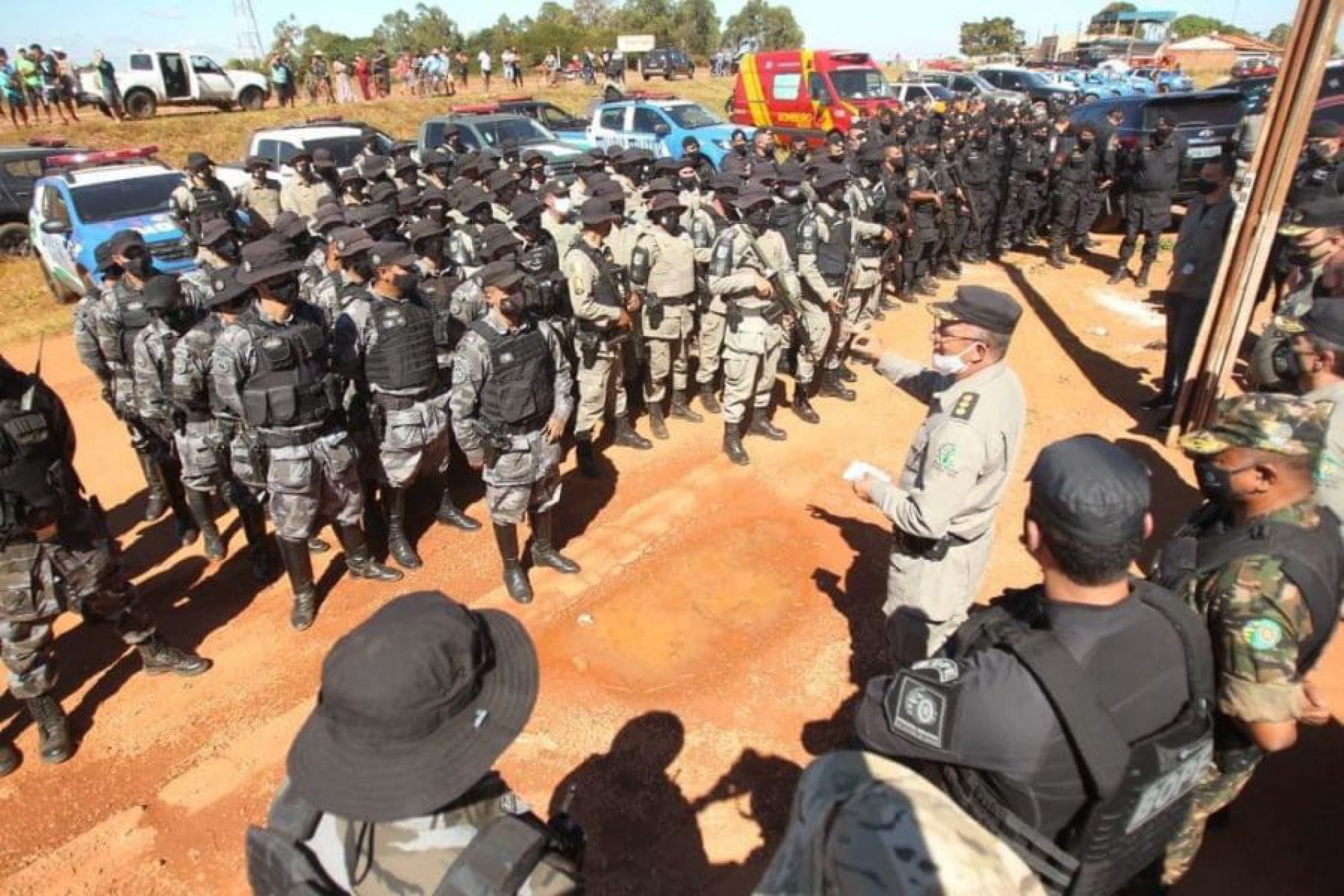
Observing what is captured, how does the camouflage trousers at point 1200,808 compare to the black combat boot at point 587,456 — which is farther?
the black combat boot at point 587,456

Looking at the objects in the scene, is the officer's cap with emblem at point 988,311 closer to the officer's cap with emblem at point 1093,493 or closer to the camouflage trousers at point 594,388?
the officer's cap with emblem at point 1093,493

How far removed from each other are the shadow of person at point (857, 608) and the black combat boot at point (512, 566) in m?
1.85

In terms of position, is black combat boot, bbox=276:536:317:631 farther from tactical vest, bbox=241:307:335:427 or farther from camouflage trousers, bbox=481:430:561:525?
camouflage trousers, bbox=481:430:561:525

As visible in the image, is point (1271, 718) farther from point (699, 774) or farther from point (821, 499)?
point (821, 499)

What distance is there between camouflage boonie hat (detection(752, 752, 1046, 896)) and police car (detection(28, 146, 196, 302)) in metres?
9.68

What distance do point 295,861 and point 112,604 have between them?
126 inches

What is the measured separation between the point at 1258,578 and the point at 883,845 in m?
1.55

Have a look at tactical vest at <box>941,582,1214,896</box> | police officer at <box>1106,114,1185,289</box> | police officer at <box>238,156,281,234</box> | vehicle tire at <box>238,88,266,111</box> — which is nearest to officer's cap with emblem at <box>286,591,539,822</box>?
→ tactical vest at <box>941,582,1214,896</box>

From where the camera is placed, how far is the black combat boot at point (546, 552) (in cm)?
504

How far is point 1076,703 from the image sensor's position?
1.56 meters

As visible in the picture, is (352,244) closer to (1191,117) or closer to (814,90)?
(1191,117)

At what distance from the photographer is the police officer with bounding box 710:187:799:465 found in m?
6.11

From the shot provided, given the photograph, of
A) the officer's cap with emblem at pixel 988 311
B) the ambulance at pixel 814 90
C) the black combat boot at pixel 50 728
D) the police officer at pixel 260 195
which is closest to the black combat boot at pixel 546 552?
the black combat boot at pixel 50 728

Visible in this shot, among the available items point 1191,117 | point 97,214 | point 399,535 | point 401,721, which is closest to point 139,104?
point 97,214
